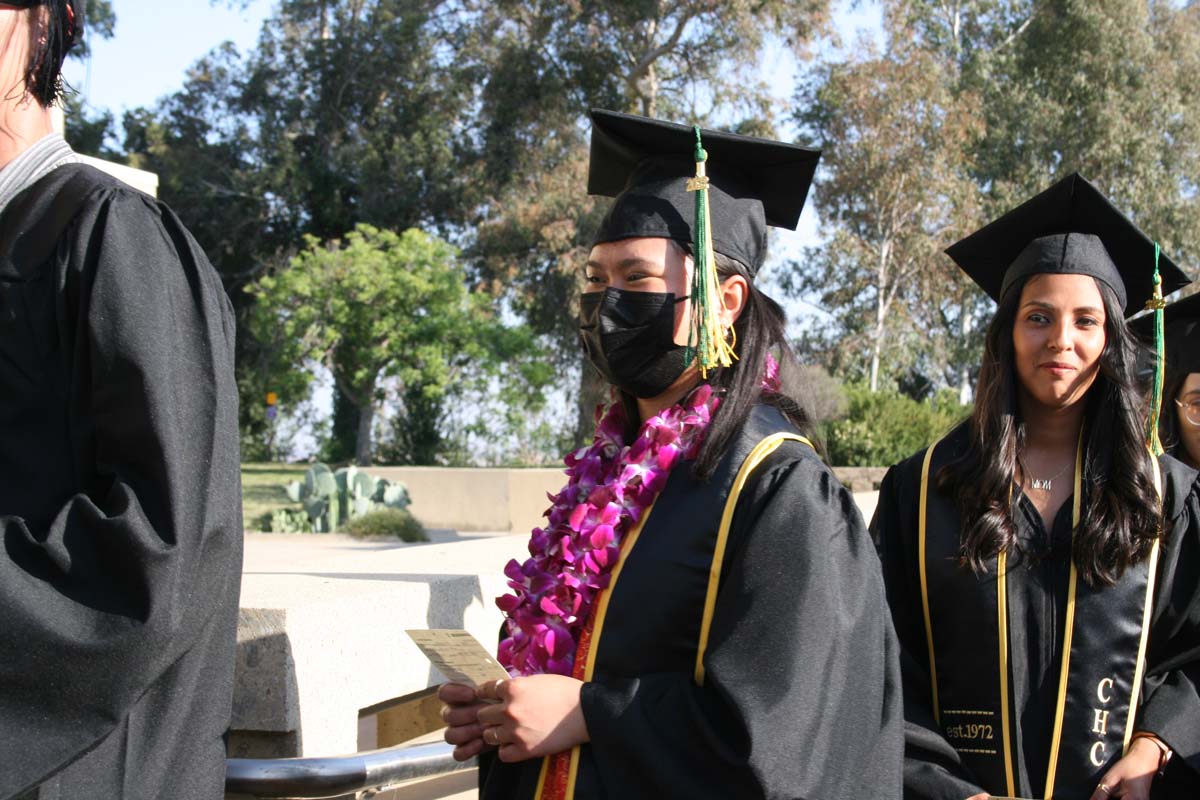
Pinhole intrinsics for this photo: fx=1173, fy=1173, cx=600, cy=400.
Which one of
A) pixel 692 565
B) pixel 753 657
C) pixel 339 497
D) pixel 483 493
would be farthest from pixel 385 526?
pixel 753 657

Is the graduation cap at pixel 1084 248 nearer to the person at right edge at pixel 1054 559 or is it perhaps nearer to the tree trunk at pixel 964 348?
the person at right edge at pixel 1054 559

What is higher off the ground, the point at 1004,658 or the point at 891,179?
the point at 891,179

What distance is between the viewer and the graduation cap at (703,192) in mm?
2127

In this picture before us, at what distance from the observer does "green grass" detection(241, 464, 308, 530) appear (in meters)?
16.3

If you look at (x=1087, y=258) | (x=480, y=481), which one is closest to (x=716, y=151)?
(x=1087, y=258)

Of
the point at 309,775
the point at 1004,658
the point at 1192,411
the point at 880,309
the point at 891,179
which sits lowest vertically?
the point at 309,775

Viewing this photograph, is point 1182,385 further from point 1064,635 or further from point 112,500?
point 112,500

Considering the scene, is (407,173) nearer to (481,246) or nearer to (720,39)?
(481,246)

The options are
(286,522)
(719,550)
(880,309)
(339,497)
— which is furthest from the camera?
(880,309)

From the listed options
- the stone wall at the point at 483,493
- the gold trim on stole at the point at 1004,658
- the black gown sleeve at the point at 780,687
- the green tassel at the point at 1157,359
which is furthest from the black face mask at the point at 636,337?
the stone wall at the point at 483,493

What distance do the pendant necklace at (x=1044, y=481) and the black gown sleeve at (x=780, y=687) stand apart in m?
0.91

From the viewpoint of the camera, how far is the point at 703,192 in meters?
2.17

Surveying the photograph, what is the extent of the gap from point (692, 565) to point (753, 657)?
21 cm

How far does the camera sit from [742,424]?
204 cm
